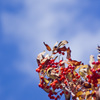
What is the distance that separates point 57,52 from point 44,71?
0.91m

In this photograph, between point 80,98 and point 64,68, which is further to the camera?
point 64,68

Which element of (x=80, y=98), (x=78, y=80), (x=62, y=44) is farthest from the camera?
(x=62, y=44)

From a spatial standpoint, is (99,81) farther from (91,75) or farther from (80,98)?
(80,98)

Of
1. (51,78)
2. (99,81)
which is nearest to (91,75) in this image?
(99,81)

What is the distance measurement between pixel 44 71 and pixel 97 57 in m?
1.62

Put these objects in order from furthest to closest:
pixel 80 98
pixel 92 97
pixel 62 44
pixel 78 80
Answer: pixel 62 44, pixel 78 80, pixel 80 98, pixel 92 97

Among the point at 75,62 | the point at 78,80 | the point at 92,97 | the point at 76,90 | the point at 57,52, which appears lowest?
the point at 92,97

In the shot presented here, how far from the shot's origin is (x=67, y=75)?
258 inches

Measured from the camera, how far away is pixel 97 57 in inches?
262

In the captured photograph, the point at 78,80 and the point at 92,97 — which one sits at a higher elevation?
the point at 78,80

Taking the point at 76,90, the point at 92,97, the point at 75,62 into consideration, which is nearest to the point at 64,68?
the point at 75,62

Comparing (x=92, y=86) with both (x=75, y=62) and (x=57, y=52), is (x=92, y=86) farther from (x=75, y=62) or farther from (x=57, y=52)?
(x=57, y=52)

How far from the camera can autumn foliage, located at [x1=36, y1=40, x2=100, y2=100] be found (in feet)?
19.5

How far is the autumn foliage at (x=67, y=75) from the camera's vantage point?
5941 mm
